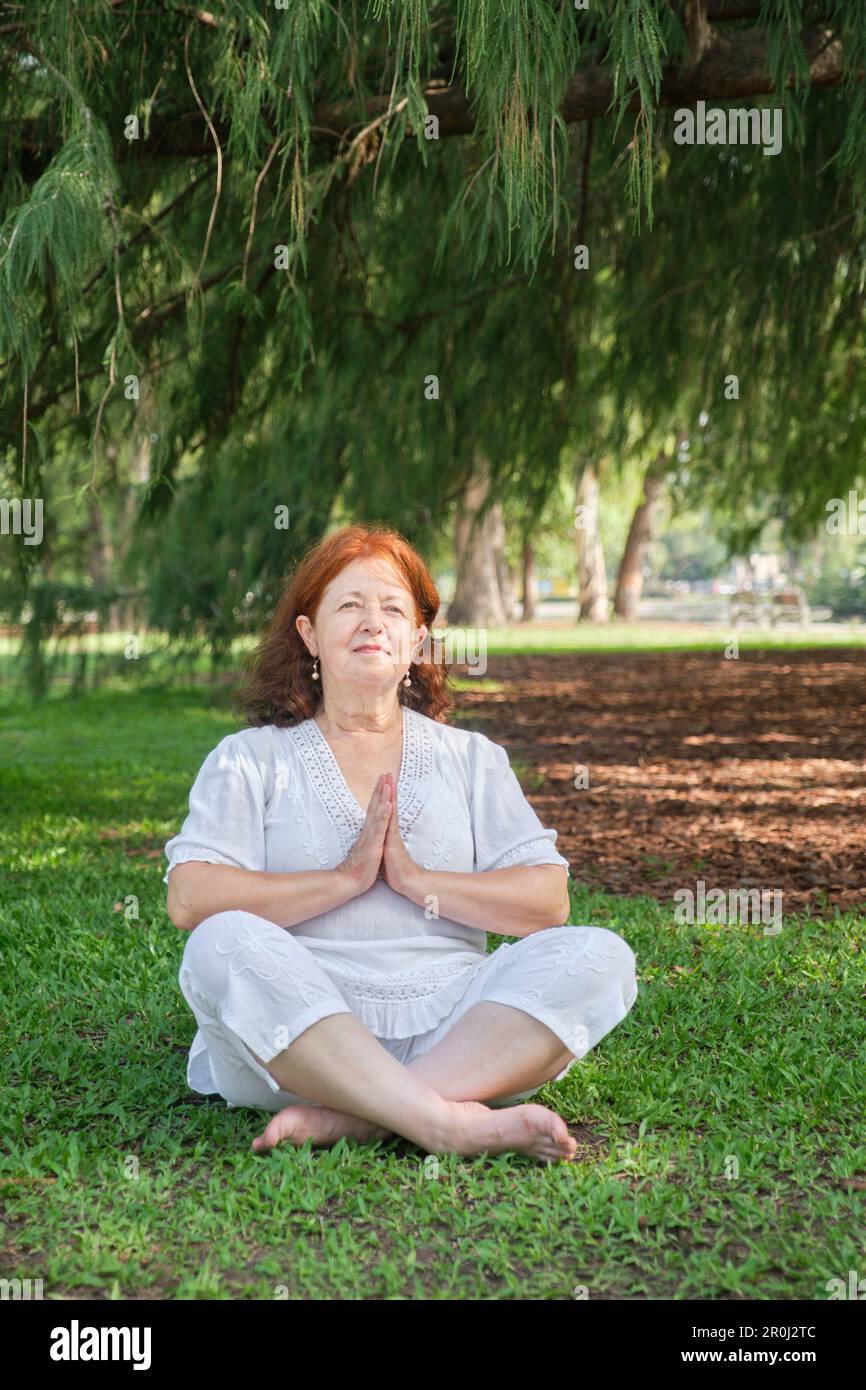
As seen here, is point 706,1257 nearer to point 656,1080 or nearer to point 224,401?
point 656,1080

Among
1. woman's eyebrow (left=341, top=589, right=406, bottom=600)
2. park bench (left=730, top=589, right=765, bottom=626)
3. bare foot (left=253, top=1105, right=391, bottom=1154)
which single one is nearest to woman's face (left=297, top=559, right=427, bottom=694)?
woman's eyebrow (left=341, top=589, right=406, bottom=600)

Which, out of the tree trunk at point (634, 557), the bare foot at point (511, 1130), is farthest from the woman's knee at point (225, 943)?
the tree trunk at point (634, 557)

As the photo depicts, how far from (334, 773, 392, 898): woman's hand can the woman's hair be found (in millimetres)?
380

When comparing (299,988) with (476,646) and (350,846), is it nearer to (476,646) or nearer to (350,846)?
(350,846)

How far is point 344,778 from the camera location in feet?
9.78

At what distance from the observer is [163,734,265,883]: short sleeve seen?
2.81m

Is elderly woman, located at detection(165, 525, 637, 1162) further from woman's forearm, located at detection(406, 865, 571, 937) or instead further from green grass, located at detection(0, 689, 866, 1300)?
green grass, located at detection(0, 689, 866, 1300)

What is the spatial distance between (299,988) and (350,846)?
41 centimetres

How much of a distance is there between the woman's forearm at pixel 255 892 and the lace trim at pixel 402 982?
0.14 m

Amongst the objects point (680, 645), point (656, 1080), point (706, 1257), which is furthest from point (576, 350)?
point (680, 645)

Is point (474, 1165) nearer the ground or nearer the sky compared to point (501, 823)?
nearer the ground

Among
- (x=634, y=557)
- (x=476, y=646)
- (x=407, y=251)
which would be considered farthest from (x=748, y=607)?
(x=407, y=251)

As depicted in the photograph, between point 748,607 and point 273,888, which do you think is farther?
point 748,607

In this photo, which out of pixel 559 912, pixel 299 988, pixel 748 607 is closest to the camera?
pixel 299 988
